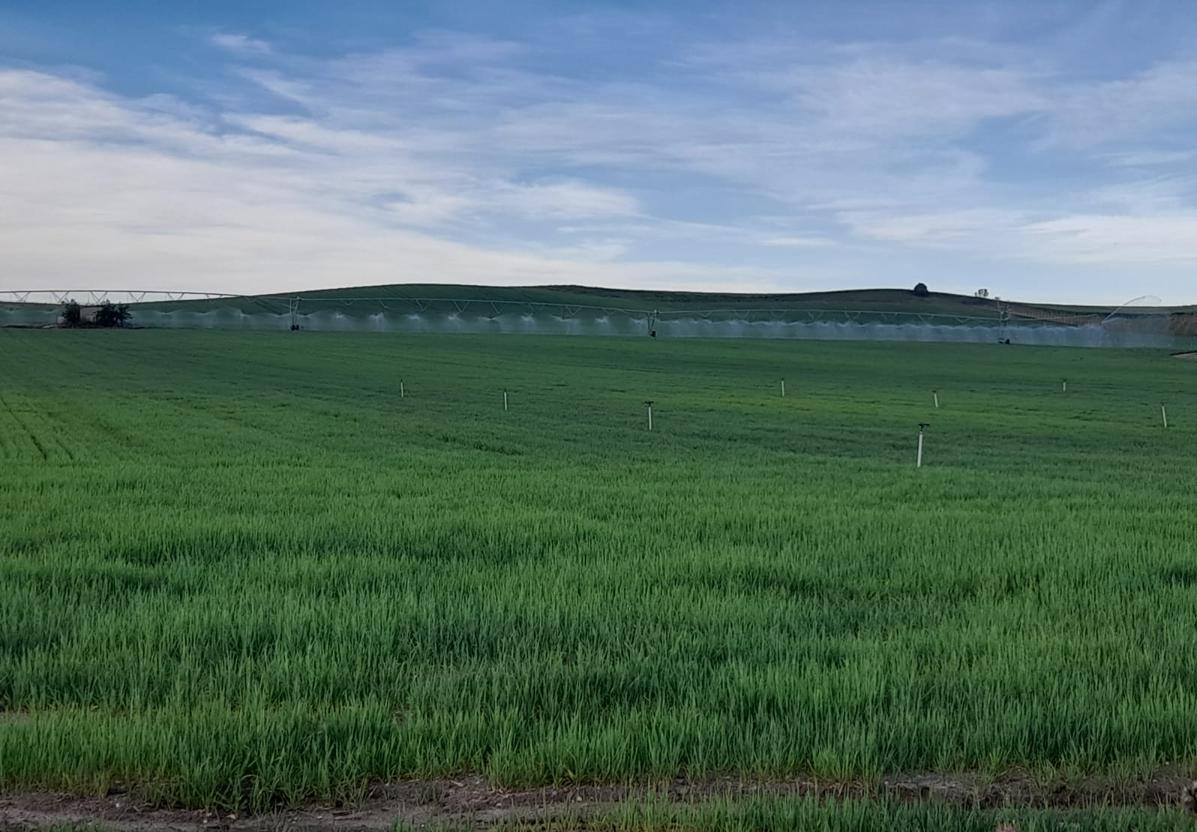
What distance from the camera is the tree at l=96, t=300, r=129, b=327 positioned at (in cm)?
10788

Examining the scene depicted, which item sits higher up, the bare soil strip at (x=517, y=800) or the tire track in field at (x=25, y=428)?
the bare soil strip at (x=517, y=800)

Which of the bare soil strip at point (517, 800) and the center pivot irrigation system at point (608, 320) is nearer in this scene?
the bare soil strip at point (517, 800)

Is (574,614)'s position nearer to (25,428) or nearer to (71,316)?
(25,428)

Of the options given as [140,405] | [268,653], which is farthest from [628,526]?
[140,405]

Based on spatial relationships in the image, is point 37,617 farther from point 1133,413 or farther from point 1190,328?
point 1190,328

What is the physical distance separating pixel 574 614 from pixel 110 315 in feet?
359

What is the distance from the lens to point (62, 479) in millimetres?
17750

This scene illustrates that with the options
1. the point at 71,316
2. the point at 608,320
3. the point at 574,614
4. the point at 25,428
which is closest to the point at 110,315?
the point at 71,316

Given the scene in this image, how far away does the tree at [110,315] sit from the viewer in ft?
354

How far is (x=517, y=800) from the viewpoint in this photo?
553 cm

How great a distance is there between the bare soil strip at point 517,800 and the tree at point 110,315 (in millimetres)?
110787

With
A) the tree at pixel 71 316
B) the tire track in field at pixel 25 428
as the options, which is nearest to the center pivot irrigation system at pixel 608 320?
the tree at pixel 71 316

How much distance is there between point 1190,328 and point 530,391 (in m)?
88.2

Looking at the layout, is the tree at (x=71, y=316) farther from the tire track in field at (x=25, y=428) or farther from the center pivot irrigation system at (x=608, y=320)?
the tire track in field at (x=25, y=428)
